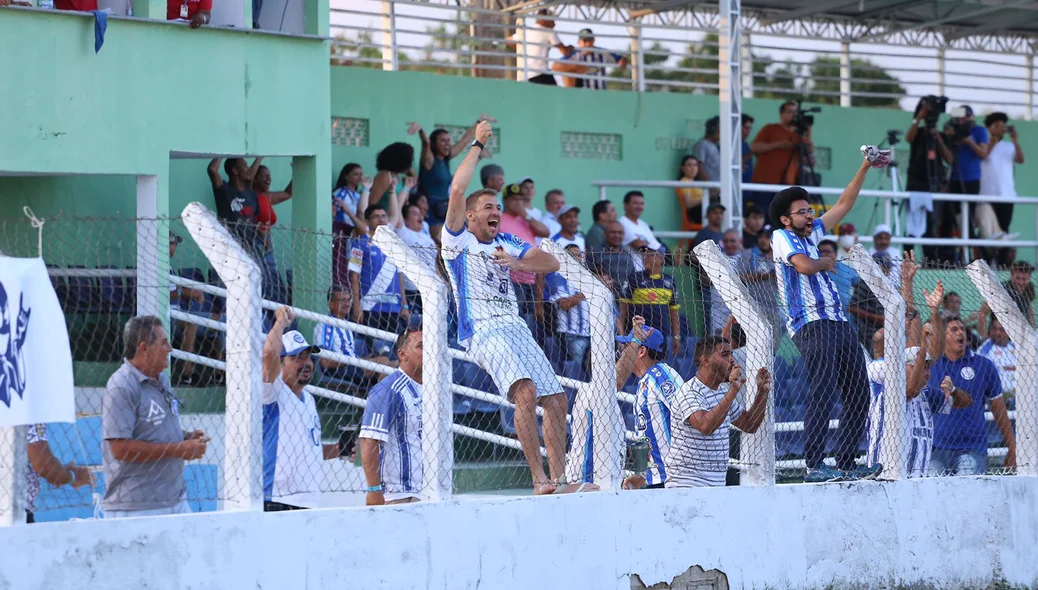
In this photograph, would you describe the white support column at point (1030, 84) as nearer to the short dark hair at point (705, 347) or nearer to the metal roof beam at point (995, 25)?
the metal roof beam at point (995, 25)

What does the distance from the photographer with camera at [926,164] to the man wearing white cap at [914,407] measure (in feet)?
21.6

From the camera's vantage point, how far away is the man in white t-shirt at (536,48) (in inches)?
615

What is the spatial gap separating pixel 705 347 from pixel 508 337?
1.24 meters

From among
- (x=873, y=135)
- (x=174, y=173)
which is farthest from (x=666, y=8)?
(x=174, y=173)

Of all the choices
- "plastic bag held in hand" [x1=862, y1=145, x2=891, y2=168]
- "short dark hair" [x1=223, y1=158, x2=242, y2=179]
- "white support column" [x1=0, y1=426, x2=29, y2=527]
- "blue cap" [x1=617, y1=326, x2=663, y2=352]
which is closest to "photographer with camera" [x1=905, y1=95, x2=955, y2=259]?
"plastic bag held in hand" [x1=862, y1=145, x2=891, y2=168]

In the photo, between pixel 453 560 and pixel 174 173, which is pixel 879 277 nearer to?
pixel 453 560

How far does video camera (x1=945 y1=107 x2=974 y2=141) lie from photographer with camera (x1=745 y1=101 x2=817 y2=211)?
5.54 feet

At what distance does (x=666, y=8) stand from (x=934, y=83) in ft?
13.1

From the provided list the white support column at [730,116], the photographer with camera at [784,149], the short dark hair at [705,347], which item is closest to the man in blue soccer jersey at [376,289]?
the short dark hair at [705,347]

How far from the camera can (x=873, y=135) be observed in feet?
58.6

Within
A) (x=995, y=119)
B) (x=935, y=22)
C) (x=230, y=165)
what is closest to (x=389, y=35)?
(x=230, y=165)

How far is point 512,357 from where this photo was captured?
7.16 m

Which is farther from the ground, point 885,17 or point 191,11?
point 885,17

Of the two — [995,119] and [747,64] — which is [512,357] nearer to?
[995,119]
